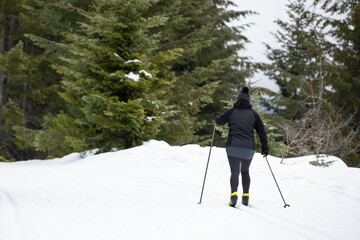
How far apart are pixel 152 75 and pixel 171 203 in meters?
5.92

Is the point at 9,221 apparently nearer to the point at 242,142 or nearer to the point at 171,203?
the point at 171,203

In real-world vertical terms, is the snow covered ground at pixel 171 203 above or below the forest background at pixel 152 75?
below

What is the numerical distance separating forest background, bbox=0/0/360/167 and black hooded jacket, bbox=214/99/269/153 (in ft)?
13.4

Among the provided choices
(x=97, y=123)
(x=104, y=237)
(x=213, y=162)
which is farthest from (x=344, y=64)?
(x=104, y=237)

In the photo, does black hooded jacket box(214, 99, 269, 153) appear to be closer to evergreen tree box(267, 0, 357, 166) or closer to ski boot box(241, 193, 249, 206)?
ski boot box(241, 193, 249, 206)

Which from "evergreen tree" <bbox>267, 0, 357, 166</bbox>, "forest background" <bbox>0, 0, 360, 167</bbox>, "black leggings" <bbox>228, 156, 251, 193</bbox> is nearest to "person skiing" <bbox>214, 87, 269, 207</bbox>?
"black leggings" <bbox>228, 156, 251, 193</bbox>

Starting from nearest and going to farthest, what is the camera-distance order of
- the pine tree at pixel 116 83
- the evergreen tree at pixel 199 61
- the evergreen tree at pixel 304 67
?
the pine tree at pixel 116 83 < the evergreen tree at pixel 199 61 < the evergreen tree at pixel 304 67

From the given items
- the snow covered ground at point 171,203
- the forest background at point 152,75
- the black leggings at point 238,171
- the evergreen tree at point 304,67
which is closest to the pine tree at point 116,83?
the forest background at point 152,75

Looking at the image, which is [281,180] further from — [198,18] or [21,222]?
[198,18]

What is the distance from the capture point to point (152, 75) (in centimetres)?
1026

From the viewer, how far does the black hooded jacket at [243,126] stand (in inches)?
208

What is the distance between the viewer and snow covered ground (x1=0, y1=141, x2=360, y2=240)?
391cm

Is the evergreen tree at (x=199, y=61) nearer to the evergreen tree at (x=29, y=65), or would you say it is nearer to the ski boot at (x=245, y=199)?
the evergreen tree at (x=29, y=65)

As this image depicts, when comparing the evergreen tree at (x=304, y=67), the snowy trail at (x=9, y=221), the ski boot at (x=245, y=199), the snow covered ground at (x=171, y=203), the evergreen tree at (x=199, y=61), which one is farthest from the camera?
the evergreen tree at (x=304, y=67)
